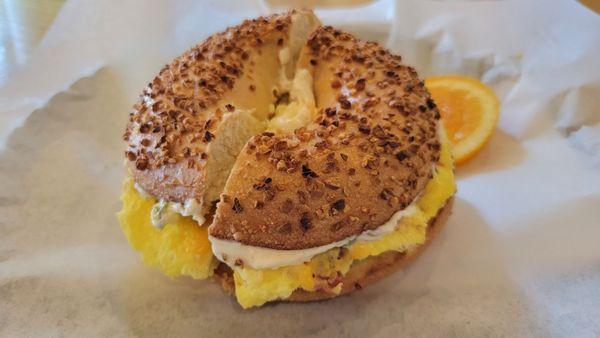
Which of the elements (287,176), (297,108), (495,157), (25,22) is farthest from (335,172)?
(25,22)

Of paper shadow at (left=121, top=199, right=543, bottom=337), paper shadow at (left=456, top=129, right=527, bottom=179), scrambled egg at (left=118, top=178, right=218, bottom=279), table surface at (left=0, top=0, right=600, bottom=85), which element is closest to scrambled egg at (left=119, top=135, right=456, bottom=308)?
scrambled egg at (left=118, top=178, right=218, bottom=279)

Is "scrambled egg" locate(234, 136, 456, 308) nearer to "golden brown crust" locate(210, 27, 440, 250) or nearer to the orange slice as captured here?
"golden brown crust" locate(210, 27, 440, 250)

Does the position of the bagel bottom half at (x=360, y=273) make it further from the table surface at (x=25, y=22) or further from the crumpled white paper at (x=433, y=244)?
the table surface at (x=25, y=22)

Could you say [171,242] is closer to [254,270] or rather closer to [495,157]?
[254,270]

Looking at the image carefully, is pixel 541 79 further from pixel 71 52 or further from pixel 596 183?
pixel 71 52

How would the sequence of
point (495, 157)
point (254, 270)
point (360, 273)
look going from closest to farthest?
point (254, 270)
point (360, 273)
point (495, 157)

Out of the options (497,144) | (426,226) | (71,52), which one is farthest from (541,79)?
(71,52)
